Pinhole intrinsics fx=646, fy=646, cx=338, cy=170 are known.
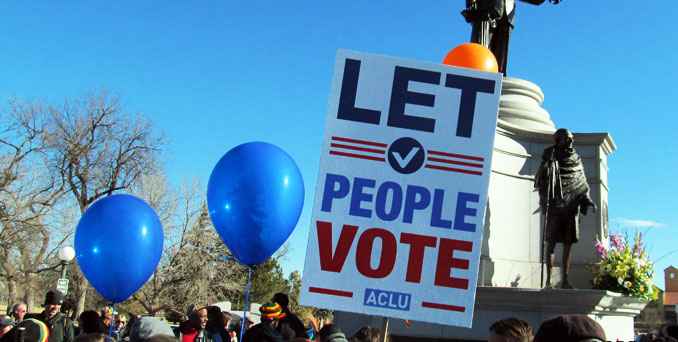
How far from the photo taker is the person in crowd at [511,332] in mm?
2918

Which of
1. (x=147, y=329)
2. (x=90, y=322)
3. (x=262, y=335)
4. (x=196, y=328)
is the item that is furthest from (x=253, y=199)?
(x=147, y=329)

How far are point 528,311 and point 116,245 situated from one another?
537 centimetres

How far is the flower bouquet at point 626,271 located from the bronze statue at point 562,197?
0.56 m

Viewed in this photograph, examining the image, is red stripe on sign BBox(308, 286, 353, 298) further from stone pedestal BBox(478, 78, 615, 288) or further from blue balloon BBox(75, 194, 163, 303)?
stone pedestal BBox(478, 78, 615, 288)

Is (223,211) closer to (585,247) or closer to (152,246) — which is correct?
(152,246)

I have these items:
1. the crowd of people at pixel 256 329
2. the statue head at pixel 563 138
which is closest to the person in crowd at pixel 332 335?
the crowd of people at pixel 256 329

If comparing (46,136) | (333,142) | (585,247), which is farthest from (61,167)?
(333,142)

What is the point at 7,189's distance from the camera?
30.3 m

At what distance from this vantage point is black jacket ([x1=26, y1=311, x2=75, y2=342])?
22.3ft

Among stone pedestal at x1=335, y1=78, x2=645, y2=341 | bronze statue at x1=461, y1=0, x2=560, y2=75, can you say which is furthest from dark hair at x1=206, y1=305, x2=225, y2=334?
bronze statue at x1=461, y1=0, x2=560, y2=75

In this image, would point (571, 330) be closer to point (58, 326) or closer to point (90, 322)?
point (90, 322)

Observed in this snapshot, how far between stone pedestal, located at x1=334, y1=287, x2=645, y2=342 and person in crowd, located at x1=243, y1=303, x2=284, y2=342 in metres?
3.62

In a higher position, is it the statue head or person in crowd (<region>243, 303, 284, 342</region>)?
the statue head

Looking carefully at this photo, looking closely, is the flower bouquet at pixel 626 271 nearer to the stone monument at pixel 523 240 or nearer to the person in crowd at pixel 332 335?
the stone monument at pixel 523 240
